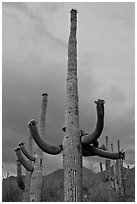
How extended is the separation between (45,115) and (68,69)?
434cm

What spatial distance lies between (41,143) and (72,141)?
44 centimetres

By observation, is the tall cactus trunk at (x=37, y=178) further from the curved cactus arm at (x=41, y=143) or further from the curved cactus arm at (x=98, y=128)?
the curved cactus arm at (x=98, y=128)

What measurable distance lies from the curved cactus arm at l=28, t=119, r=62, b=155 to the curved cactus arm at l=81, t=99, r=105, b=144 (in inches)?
16.6

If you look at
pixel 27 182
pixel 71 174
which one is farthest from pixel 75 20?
pixel 27 182

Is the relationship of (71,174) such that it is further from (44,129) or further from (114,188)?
(114,188)

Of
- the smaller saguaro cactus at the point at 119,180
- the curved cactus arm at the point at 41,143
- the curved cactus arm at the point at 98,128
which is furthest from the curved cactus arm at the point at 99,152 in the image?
the smaller saguaro cactus at the point at 119,180

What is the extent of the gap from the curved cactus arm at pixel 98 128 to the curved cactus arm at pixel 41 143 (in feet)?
1.39

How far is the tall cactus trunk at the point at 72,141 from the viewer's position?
3.65 metres

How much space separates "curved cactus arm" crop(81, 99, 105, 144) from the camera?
3.39 m

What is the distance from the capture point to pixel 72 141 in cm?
391

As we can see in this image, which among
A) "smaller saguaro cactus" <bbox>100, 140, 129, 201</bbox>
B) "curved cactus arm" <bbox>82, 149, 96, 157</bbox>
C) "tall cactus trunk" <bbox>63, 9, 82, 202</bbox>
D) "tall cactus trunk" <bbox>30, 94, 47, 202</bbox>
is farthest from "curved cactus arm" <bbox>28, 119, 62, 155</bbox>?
"smaller saguaro cactus" <bbox>100, 140, 129, 201</bbox>

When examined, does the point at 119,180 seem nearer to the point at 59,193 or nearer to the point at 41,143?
the point at 59,193

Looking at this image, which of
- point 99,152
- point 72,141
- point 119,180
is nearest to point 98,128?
point 72,141

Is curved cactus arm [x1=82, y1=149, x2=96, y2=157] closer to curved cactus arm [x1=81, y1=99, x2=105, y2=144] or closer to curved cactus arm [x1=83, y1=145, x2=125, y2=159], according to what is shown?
curved cactus arm [x1=83, y1=145, x2=125, y2=159]
